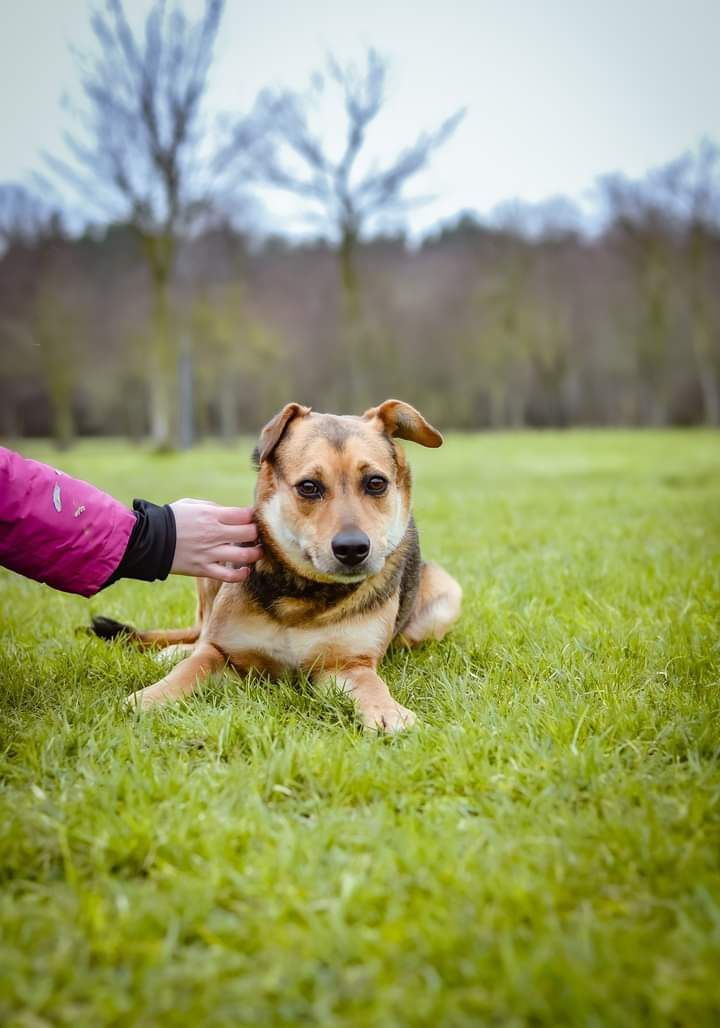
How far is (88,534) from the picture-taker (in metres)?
2.93

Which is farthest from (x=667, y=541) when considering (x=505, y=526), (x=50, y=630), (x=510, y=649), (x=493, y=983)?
(x=493, y=983)

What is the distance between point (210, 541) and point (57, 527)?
0.64 m

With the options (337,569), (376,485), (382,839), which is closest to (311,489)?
(376,485)

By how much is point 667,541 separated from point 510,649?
11.8ft

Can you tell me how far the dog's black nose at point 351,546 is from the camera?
120 inches

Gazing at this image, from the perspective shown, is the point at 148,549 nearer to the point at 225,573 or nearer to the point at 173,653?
the point at 225,573

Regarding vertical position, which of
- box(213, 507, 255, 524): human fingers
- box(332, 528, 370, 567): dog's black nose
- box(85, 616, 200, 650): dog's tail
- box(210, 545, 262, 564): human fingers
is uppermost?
box(213, 507, 255, 524): human fingers

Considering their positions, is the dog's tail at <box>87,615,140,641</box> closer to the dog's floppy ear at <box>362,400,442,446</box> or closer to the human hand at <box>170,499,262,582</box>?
the human hand at <box>170,499,262,582</box>

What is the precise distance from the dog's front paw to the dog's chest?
40cm

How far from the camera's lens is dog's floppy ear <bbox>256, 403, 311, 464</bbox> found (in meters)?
3.43

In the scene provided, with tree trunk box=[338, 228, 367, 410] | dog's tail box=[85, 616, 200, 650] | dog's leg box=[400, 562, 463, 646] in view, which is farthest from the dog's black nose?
tree trunk box=[338, 228, 367, 410]

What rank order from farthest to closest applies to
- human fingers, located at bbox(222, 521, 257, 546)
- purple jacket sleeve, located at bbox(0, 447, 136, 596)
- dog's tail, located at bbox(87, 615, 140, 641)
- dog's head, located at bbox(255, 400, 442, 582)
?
dog's tail, located at bbox(87, 615, 140, 641) < human fingers, located at bbox(222, 521, 257, 546) < dog's head, located at bbox(255, 400, 442, 582) < purple jacket sleeve, located at bbox(0, 447, 136, 596)

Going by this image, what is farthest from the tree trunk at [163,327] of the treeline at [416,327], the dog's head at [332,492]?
the dog's head at [332,492]

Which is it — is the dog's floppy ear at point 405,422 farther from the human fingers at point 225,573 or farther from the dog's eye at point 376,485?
the human fingers at point 225,573
